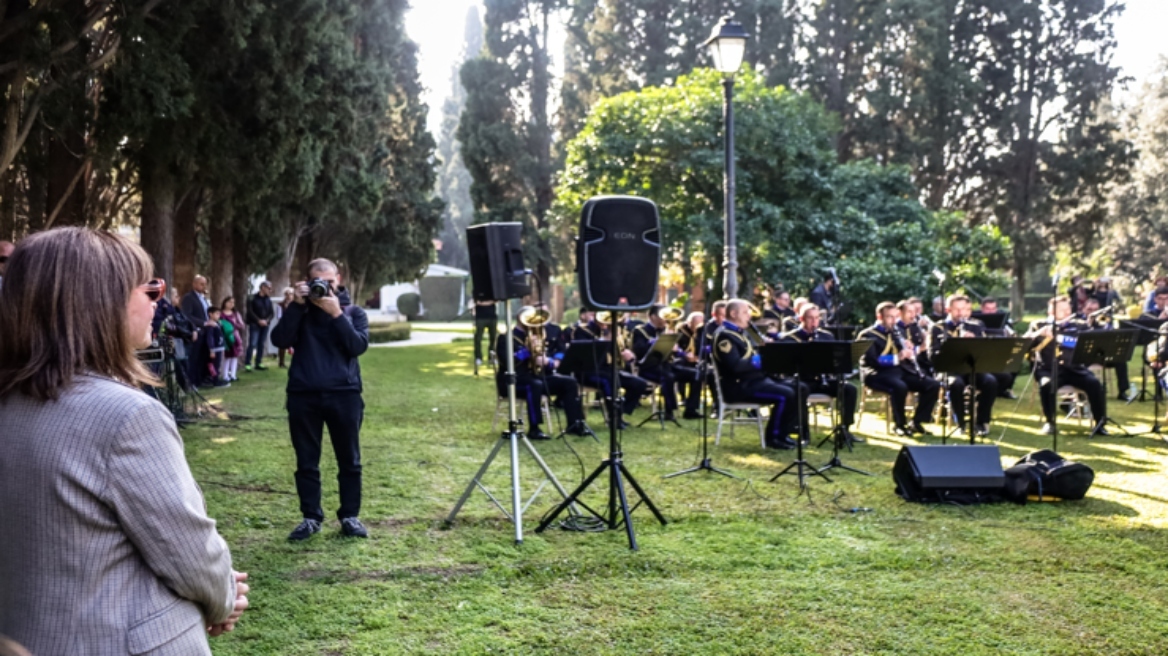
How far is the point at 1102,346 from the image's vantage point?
10.8 meters

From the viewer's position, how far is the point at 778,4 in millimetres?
34062

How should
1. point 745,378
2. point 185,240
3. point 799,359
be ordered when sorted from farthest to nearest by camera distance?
point 185,240 < point 745,378 < point 799,359

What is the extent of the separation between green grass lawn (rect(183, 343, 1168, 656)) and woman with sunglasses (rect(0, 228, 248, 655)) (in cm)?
279

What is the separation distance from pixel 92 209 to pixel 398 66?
49.2 feet

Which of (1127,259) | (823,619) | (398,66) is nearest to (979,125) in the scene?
(1127,259)

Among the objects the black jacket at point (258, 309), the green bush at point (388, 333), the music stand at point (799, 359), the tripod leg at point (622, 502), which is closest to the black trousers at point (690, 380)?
the music stand at point (799, 359)

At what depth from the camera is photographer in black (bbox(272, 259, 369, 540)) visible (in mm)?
6496

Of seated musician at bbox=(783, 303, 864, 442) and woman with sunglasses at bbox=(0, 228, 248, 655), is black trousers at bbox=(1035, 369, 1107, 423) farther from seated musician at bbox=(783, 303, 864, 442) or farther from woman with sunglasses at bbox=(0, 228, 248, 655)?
woman with sunglasses at bbox=(0, 228, 248, 655)

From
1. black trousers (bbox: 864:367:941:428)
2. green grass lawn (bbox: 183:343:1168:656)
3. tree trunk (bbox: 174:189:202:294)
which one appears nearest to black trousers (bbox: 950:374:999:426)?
black trousers (bbox: 864:367:941:428)

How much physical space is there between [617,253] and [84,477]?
198 inches

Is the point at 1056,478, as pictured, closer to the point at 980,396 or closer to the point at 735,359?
the point at 735,359

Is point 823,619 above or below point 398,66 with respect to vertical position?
below

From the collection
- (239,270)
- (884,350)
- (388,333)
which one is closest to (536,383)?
(884,350)

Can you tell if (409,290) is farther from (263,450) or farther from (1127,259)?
(263,450)
